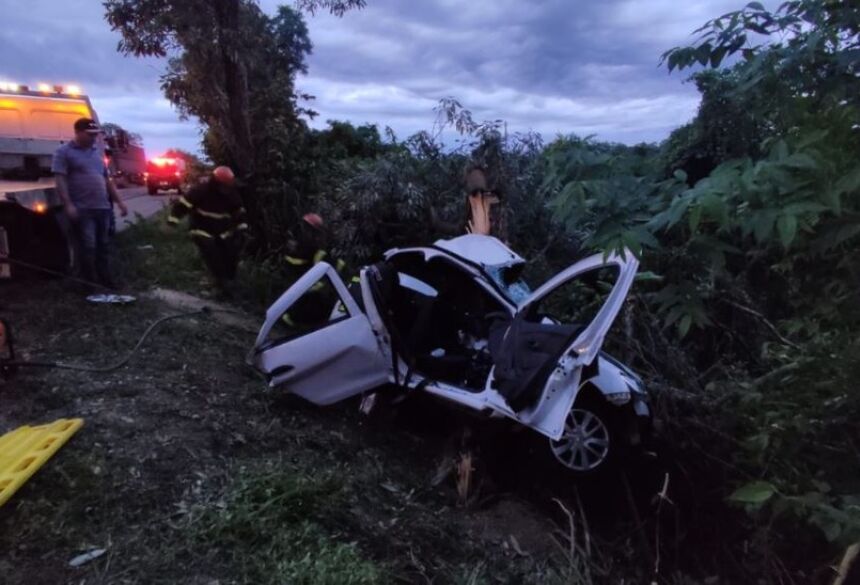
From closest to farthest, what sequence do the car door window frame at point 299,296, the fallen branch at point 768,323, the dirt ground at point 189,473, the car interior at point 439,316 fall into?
the dirt ground at point 189,473, the fallen branch at point 768,323, the car interior at point 439,316, the car door window frame at point 299,296

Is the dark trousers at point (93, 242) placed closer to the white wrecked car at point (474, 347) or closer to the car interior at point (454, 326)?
the white wrecked car at point (474, 347)

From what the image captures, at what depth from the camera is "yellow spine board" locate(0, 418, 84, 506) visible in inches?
136

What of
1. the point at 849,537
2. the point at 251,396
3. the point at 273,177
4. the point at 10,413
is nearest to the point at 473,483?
the point at 251,396

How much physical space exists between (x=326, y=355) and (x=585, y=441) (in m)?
1.96

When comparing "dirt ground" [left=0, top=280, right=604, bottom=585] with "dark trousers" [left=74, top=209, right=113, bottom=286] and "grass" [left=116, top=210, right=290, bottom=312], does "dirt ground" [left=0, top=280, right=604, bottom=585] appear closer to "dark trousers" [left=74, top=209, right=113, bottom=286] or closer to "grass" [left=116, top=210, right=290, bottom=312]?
"dark trousers" [left=74, top=209, right=113, bottom=286]

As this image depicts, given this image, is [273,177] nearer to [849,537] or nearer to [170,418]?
[170,418]

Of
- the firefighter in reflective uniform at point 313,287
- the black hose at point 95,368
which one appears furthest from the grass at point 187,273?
the black hose at point 95,368

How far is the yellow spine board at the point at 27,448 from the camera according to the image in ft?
11.4

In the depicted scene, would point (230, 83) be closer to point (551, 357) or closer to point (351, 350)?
point (351, 350)

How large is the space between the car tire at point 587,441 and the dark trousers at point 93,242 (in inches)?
201

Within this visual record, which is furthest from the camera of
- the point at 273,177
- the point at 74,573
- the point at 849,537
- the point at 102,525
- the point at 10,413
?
the point at 273,177

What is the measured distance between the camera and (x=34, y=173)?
31.9 feet

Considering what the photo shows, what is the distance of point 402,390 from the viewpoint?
5.38 meters

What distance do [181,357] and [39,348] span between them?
3.70 feet
